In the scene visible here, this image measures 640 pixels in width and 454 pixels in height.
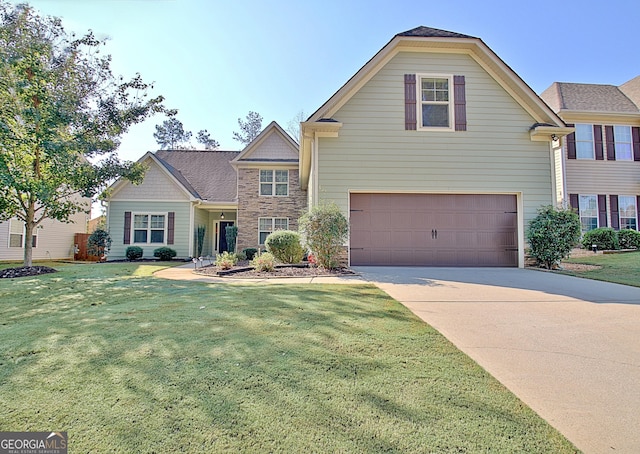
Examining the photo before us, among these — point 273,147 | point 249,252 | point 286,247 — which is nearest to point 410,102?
point 286,247

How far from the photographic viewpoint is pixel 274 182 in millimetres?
16359

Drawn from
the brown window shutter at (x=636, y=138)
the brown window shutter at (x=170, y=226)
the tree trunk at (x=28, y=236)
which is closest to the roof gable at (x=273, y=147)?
the brown window shutter at (x=170, y=226)

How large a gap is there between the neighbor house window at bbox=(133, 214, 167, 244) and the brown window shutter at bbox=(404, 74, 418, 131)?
41.1 ft

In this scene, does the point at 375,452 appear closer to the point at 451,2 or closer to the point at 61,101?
the point at 451,2

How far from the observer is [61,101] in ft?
31.8

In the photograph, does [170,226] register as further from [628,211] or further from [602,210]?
[628,211]

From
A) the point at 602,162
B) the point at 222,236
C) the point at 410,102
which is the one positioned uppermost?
the point at 410,102

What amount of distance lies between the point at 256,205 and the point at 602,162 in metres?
16.2

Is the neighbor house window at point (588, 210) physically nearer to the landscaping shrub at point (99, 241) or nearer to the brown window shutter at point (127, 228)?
the brown window shutter at point (127, 228)

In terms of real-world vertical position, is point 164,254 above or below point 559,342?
above

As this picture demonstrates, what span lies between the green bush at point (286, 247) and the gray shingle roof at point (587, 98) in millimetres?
13751

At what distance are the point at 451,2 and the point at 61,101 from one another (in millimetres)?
11870

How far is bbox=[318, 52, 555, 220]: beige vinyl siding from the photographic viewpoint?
952cm

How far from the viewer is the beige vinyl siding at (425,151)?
31.2ft
